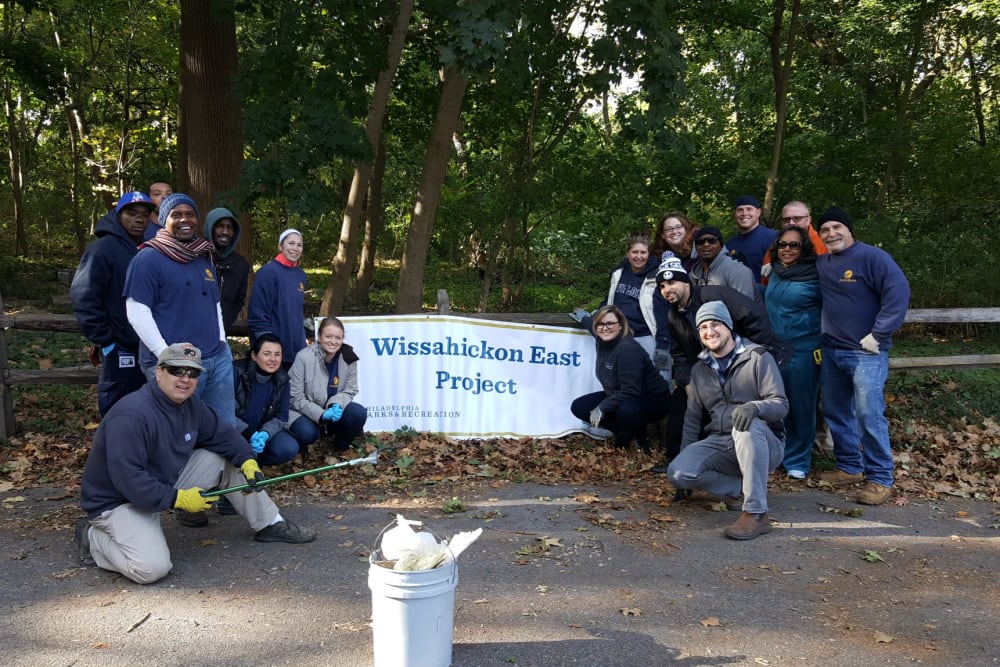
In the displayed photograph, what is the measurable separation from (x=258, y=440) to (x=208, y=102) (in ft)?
19.1

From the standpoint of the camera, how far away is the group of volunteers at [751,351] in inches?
228

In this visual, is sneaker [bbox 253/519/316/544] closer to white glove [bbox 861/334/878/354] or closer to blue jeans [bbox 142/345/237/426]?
blue jeans [bbox 142/345/237/426]

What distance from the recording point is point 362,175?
1029 centimetres

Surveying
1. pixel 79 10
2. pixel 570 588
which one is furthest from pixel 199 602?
pixel 79 10

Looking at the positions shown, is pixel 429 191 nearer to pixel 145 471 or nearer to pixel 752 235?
pixel 752 235

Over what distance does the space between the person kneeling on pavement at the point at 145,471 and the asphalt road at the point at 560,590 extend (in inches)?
7.0

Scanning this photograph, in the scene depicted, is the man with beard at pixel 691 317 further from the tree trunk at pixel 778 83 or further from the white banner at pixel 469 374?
the tree trunk at pixel 778 83

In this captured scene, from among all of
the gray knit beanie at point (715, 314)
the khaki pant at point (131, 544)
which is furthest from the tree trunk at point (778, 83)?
the khaki pant at point (131, 544)

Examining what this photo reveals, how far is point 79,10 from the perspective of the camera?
18.6 meters

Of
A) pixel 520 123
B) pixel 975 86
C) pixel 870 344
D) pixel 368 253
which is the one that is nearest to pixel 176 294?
pixel 870 344

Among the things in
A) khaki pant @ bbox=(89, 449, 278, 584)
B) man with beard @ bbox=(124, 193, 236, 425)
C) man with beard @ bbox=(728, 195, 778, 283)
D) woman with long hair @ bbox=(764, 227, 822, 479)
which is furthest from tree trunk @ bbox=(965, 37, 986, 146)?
khaki pant @ bbox=(89, 449, 278, 584)

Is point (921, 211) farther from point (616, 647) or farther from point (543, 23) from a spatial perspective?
point (616, 647)

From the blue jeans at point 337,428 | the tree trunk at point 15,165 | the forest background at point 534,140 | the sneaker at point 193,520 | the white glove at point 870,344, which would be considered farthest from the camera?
the tree trunk at point 15,165

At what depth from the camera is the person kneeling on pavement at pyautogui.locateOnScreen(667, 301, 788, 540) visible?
18.2ft
